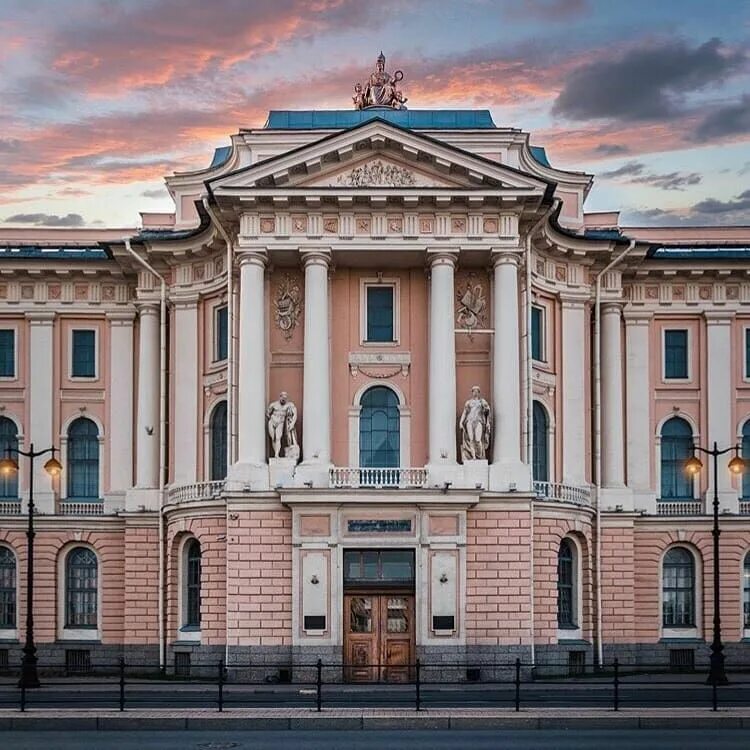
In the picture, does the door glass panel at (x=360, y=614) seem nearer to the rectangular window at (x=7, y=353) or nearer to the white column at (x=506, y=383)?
the white column at (x=506, y=383)

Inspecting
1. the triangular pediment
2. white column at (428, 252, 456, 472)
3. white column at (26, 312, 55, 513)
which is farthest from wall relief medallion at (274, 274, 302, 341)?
white column at (26, 312, 55, 513)

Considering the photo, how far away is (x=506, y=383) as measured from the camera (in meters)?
61.8

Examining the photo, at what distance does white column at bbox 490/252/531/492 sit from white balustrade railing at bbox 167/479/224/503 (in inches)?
369

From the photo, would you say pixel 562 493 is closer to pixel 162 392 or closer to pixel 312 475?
pixel 312 475

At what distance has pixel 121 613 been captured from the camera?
6900cm

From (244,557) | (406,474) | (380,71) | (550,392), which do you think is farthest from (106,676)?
(380,71)

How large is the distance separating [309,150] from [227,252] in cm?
543

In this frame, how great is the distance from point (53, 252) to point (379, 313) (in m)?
14.9

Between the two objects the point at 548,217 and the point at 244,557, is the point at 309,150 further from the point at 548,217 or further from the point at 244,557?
the point at 244,557

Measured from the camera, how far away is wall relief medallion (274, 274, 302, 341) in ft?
207

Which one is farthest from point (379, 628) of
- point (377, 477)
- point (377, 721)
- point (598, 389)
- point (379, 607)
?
point (377, 721)

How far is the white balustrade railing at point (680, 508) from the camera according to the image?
70.5 m

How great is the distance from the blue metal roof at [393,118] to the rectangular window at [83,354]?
10.7 m

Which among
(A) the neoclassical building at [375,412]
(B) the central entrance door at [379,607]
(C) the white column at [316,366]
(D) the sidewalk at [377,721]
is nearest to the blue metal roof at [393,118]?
(A) the neoclassical building at [375,412]
